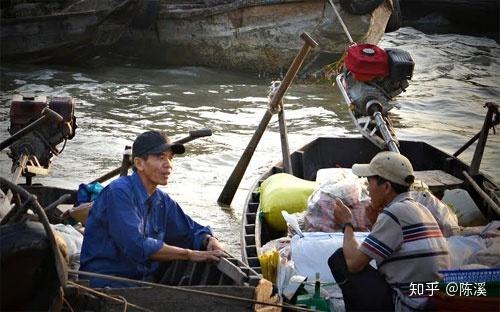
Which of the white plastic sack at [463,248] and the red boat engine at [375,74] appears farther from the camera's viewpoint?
the red boat engine at [375,74]

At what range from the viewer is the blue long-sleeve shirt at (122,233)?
448cm

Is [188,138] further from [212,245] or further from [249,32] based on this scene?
[249,32]

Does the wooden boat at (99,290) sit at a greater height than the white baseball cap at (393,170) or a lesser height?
lesser

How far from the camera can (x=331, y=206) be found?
5.85 metres

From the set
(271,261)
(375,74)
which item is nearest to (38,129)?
(271,261)

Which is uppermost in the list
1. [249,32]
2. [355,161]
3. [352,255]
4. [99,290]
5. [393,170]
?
[393,170]

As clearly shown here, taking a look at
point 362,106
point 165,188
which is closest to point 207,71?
point 165,188

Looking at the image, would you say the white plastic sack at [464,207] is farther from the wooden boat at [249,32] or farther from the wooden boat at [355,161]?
the wooden boat at [249,32]

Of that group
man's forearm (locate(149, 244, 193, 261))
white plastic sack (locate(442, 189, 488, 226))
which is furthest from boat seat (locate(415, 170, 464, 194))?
man's forearm (locate(149, 244, 193, 261))

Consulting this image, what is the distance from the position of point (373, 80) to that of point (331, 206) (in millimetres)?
2779

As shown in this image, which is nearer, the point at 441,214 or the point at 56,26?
the point at 441,214

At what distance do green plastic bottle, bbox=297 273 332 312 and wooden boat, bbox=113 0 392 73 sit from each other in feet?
33.2

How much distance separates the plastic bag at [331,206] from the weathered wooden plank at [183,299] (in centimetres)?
152

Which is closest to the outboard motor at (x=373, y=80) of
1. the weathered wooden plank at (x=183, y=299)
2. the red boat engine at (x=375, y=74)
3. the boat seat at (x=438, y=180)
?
the red boat engine at (x=375, y=74)
